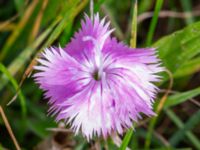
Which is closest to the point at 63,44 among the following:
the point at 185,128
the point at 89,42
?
the point at 89,42

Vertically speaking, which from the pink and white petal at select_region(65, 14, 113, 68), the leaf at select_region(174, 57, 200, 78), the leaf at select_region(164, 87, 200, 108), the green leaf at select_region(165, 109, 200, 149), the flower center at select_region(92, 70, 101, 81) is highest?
the pink and white petal at select_region(65, 14, 113, 68)

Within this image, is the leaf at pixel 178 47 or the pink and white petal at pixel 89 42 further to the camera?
the leaf at pixel 178 47

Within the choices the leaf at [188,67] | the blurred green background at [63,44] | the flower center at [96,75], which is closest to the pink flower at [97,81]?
the flower center at [96,75]

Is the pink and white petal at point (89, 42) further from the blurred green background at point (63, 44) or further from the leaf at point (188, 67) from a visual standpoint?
the leaf at point (188, 67)

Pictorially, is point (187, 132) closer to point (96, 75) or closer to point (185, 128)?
point (185, 128)

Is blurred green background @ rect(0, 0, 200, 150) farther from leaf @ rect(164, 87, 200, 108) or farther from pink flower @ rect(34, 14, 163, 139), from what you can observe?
pink flower @ rect(34, 14, 163, 139)

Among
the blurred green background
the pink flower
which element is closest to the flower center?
the pink flower

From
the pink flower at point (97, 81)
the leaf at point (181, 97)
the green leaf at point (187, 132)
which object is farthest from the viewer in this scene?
the green leaf at point (187, 132)
